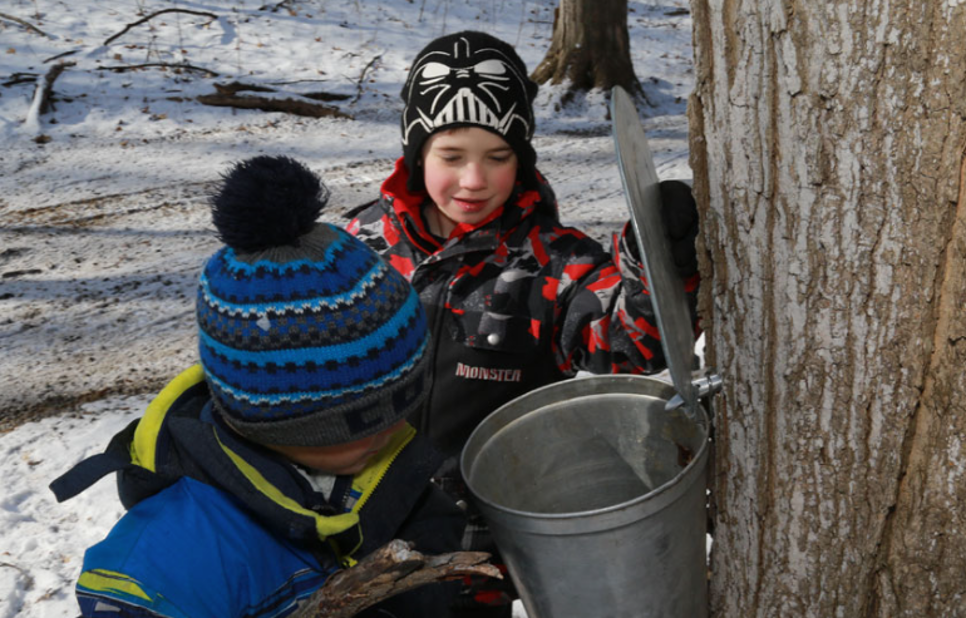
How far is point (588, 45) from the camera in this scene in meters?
7.79

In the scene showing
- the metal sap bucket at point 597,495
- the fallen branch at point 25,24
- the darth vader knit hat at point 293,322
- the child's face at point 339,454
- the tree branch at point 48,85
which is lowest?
the metal sap bucket at point 597,495

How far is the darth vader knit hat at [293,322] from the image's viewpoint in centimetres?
134

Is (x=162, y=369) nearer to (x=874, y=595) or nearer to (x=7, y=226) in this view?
(x=7, y=226)

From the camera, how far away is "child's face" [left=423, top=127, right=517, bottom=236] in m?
2.14

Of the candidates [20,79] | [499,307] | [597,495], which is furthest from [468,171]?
[20,79]

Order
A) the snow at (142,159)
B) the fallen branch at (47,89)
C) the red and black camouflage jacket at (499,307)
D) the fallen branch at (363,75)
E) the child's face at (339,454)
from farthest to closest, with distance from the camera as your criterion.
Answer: the fallen branch at (363,75) → the fallen branch at (47,89) → the snow at (142,159) → the red and black camouflage jacket at (499,307) → the child's face at (339,454)

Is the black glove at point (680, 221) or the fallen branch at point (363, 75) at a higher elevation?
the fallen branch at point (363, 75)

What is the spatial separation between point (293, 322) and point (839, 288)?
88 centimetres

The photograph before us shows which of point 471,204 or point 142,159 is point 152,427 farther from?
point 142,159

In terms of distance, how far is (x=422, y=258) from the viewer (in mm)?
2258

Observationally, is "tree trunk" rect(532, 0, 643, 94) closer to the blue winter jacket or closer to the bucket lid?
the bucket lid

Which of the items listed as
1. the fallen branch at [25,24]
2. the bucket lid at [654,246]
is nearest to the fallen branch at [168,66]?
the fallen branch at [25,24]

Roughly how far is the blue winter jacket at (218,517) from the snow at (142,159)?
4.32 ft

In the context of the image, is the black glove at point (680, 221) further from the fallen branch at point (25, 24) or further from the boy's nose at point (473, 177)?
the fallen branch at point (25, 24)
